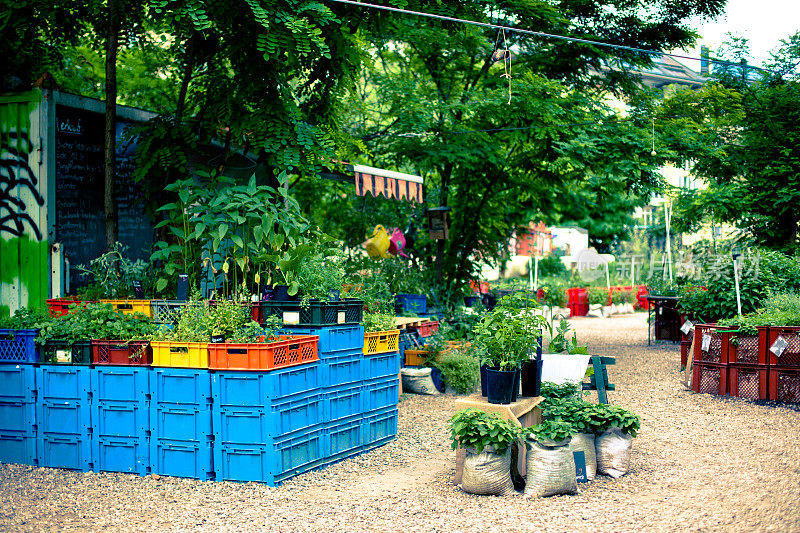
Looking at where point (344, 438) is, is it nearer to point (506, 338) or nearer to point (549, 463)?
point (506, 338)

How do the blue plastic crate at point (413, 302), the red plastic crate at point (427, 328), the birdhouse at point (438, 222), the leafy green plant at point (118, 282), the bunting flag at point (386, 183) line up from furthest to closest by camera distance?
the birdhouse at point (438, 222) → the blue plastic crate at point (413, 302) → the bunting flag at point (386, 183) → the red plastic crate at point (427, 328) → the leafy green plant at point (118, 282)

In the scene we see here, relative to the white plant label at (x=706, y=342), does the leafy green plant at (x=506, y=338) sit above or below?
above

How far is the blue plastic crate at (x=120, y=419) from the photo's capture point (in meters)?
6.29

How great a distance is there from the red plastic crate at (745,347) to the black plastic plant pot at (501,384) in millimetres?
5142

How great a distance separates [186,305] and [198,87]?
4674mm

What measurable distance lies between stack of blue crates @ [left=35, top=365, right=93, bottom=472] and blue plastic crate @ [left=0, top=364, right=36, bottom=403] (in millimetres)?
68

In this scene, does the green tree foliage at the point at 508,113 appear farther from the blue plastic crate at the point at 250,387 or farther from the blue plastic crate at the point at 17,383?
the blue plastic crate at the point at 17,383

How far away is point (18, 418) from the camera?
6699mm

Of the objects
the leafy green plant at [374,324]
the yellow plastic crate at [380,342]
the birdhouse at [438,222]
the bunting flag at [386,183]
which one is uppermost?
the bunting flag at [386,183]

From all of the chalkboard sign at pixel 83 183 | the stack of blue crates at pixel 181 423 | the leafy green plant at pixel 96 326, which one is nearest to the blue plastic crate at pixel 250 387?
the stack of blue crates at pixel 181 423

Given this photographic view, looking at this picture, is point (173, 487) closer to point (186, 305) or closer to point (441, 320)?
point (186, 305)

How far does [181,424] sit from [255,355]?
0.87 metres

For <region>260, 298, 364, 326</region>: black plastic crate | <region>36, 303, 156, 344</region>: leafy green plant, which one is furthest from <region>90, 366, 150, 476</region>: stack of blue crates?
<region>260, 298, 364, 326</region>: black plastic crate

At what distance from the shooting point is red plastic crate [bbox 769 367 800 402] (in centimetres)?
962
